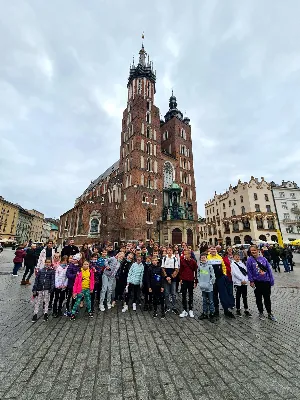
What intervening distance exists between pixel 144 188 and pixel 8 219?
150ft

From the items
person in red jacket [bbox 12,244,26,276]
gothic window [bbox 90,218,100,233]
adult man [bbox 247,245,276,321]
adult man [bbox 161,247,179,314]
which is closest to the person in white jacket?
adult man [bbox 247,245,276,321]

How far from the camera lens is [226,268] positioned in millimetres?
5949

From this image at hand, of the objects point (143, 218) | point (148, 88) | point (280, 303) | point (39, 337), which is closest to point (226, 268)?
point (280, 303)

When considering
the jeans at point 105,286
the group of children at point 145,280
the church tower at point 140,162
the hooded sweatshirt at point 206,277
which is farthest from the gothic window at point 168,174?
the hooded sweatshirt at point 206,277

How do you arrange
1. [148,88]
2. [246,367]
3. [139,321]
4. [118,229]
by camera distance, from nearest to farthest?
1. [246,367]
2. [139,321]
3. [118,229]
4. [148,88]

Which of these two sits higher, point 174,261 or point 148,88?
point 148,88

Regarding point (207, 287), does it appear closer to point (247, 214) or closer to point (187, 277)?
point (187, 277)

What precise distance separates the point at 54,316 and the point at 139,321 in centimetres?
235

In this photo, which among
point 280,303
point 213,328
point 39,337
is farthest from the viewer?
point 280,303

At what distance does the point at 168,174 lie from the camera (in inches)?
1507

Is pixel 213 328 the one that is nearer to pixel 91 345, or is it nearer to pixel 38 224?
pixel 91 345

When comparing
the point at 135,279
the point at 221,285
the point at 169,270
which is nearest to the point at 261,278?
the point at 221,285

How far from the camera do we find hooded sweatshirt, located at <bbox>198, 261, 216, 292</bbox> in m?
5.41

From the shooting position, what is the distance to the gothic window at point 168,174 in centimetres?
3747
